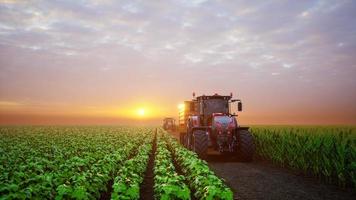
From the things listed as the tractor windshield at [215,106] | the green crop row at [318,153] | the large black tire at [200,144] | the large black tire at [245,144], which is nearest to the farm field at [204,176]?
the green crop row at [318,153]

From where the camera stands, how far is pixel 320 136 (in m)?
13.8

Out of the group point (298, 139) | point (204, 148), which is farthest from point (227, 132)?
point (298, 139)

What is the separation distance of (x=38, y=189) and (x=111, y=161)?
522 centimetres

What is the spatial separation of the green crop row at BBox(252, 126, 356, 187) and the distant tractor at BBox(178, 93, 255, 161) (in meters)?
1.41

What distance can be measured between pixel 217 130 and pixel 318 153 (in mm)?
4925

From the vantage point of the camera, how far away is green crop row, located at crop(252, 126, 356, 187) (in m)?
11.1

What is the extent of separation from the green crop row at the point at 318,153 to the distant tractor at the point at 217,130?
141 cm

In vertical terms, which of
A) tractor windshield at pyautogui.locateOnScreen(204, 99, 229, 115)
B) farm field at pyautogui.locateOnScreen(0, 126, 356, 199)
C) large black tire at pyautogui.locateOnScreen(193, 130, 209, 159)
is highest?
tractor windshield at pyautogui.locateOnScreen(204, 99, 229, 115)

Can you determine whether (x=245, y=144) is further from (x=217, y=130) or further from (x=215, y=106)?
(x=215, y=106)

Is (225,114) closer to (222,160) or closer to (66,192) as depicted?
(222,160)

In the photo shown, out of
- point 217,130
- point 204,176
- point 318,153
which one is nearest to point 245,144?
point 217,130

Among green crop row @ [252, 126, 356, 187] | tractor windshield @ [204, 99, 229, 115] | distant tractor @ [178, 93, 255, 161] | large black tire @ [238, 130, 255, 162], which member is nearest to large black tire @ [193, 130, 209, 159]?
distant tractor @ [178, 93, 255, 161]

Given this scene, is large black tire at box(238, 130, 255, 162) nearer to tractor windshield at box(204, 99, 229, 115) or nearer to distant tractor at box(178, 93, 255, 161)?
distant tractor at box(178, 93, 255, 161)

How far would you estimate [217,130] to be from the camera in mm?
16656
